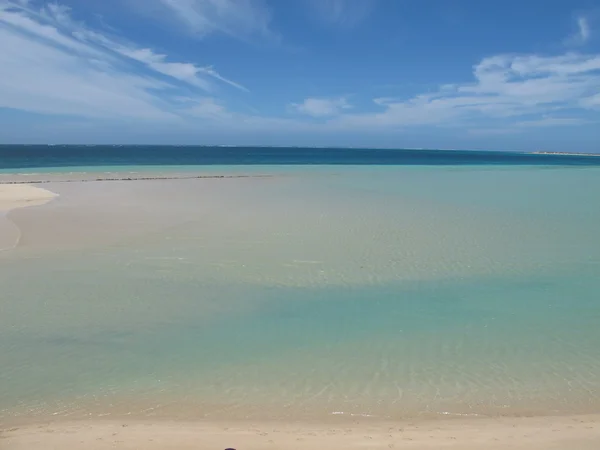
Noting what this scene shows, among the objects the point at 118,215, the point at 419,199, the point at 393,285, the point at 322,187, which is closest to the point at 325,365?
the point at 393,285

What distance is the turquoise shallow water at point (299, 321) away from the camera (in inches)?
182

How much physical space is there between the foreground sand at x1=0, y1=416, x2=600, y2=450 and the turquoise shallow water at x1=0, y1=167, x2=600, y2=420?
0.70 feet

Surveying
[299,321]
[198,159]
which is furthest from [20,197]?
[198,159]

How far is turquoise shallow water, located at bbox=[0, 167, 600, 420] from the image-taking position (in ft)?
15.2

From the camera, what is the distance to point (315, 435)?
4000mm

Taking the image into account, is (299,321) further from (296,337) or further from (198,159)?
(198,159)

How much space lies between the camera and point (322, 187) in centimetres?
2542

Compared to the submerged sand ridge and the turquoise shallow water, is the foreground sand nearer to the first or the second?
the submerged sand ridge

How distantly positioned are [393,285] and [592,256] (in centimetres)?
525

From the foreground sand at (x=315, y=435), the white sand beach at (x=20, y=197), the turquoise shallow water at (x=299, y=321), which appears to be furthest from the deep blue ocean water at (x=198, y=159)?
the foreground sand at (x=315, y=435)

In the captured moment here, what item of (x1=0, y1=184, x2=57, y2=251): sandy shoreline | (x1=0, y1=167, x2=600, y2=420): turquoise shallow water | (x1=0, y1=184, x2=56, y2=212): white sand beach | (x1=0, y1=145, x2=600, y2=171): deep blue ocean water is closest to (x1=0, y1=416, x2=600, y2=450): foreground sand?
(x1=0, y1=167, x2=600, y2=420): turquoise shallow water

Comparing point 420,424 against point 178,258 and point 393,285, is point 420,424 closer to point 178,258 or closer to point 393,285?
point 393,285

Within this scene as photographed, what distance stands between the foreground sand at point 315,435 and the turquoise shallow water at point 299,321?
213 mm

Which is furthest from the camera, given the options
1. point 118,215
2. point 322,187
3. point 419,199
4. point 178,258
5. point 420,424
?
point 322,187
